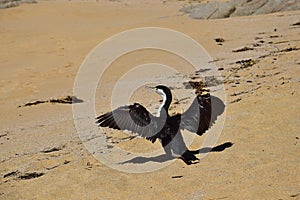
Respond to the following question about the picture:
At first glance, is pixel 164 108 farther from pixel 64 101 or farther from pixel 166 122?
pixel 64 101

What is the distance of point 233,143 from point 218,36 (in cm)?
749

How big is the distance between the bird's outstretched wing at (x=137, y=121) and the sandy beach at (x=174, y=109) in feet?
1.38

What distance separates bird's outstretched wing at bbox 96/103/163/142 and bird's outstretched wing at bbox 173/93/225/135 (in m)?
0.25

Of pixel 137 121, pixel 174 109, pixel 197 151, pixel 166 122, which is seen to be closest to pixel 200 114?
pixel 166 122

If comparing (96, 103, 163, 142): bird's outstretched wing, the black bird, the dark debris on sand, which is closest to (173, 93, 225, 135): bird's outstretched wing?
the black bird

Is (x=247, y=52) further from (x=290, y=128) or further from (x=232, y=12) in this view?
(x=232, y=12)

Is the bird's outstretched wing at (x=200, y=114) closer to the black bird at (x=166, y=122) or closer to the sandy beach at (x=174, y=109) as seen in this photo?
the black bird at (x=166, y=122)

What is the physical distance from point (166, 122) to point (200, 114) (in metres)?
0.35

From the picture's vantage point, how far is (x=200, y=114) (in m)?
4.07

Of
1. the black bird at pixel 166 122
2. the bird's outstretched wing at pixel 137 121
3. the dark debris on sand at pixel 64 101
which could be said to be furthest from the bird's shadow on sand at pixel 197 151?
the dark debris on sand at pixel 64 101

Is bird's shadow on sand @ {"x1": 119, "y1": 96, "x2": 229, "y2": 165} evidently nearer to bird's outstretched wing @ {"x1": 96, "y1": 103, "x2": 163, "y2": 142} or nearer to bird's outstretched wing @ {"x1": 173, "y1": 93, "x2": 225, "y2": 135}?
bird's outstretched wing @ {"x1": 173, "y1": 93, "x2": 225, "y2": 135}

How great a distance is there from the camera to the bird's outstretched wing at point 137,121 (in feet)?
12.5

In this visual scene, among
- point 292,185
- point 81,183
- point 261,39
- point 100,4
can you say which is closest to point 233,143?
point 292,185

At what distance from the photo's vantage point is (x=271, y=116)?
4.89 meters
